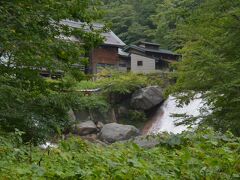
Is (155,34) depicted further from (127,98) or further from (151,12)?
(127,98)

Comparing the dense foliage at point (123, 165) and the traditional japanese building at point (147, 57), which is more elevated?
the traditional japanese building at point (147, 57)

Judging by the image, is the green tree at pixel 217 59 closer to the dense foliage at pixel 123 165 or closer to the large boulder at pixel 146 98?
the dense foliage at pixel 123 165

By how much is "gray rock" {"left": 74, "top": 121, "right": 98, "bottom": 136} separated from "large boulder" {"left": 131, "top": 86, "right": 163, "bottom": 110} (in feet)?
11.2

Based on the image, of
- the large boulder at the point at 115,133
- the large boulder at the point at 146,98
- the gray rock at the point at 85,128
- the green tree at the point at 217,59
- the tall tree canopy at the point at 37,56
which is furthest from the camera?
the large boulder at the point at 146,98

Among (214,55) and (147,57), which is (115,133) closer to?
(214,55)

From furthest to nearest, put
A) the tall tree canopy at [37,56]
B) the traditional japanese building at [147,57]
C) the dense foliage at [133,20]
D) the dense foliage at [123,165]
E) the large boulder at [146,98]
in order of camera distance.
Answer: the dense foliage at [133,20] → the traditional japanese building at [147,57] → the large boulder at [146,98] → the tall tree canopy at [37,56] → the dense foliage at [123,165]

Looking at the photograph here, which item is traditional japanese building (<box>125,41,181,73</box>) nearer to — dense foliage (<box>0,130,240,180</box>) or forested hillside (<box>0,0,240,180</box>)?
forested hillside (<box>0,0,240,180</box>)

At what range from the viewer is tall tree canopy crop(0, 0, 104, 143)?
19.1 feet

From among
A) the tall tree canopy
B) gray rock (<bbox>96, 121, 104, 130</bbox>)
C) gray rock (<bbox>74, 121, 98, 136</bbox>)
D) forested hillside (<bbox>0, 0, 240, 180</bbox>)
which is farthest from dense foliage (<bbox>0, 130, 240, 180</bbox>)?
gray rock (<bbox>96, 121, 104, 130</bbox>)

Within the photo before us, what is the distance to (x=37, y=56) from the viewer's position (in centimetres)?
652

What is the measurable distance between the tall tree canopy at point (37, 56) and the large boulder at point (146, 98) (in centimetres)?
1562

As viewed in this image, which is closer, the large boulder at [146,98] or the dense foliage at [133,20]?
the large boulder at [146,98]

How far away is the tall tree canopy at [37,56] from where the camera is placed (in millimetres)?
5832

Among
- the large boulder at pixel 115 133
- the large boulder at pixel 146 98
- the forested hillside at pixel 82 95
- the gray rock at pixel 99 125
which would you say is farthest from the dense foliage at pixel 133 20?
the forested hillside at pixel 82 95
